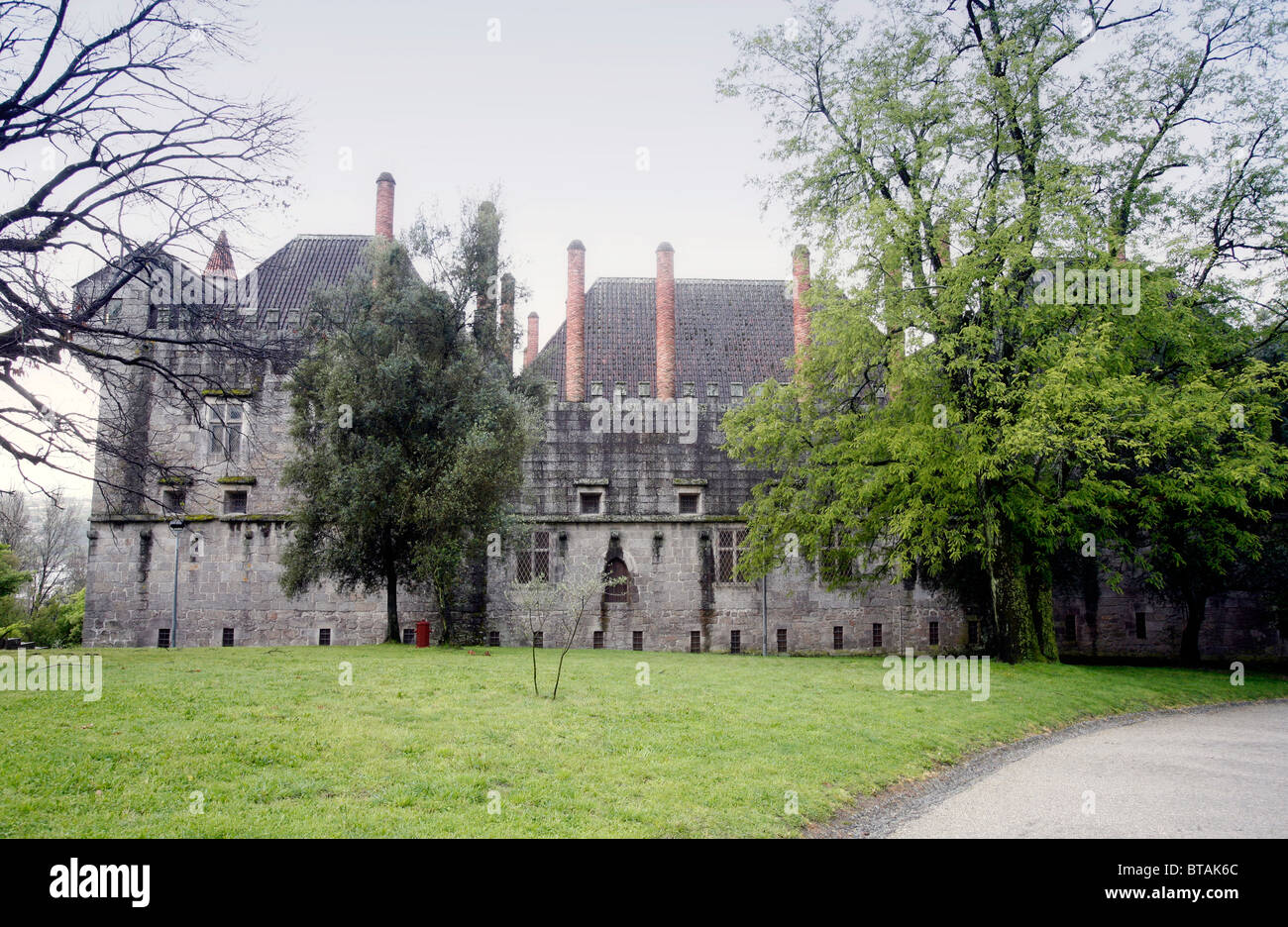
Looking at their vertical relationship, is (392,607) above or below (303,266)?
below

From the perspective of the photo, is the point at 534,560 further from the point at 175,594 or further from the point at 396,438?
the point at 175,594

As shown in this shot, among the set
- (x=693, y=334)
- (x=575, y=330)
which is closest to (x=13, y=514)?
(x=575, y=330)

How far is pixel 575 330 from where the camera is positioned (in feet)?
131

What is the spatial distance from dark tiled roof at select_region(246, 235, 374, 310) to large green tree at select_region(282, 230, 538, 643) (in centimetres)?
1539

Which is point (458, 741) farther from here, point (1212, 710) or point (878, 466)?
point (1212, 710)

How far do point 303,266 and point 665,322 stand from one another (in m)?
17.7

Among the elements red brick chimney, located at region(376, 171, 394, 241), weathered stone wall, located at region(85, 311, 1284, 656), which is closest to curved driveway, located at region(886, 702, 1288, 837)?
weathered stone wall, located at region(85, 311, 1284, 656)

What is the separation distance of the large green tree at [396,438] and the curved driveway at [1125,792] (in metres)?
14.5

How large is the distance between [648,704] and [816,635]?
16.9 metres

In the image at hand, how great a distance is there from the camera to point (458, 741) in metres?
10.2

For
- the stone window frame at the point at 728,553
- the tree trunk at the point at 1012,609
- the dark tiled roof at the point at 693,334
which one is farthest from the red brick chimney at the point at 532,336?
the tree trunk at the point at 1012,609

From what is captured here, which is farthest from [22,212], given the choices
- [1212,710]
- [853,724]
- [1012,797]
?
[1212,710]

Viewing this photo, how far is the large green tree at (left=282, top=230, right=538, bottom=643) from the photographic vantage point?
21203mm
